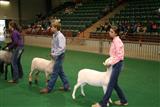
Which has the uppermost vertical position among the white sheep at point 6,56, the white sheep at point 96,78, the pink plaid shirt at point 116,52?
the pink plaid shirt at point 116,52

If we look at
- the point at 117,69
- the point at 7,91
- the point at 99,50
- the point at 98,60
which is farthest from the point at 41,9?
the point at 117,69

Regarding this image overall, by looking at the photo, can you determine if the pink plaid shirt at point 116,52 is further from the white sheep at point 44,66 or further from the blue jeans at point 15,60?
the blue jeans at point 15,60

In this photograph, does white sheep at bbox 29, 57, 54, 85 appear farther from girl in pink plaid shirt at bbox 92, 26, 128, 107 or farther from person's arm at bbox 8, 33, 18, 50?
girl in pink plaid shirt at bbox 92, 26, 128, 107

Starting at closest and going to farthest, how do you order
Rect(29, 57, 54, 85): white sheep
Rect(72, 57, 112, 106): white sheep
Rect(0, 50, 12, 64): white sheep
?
Rect(72, 57, 112, 106): white sheep → Rect(29, 57, 54, 85): white sheep → Rect(0, 50, 12, 64): white sheep

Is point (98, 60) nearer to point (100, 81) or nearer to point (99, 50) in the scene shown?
point (99, 50)

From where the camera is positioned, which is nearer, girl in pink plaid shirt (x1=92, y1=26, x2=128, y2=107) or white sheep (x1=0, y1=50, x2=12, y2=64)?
girl in pink plaid shirt (x1=92, y1=26, x2=128, y2=107)

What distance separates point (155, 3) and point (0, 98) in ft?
58.4

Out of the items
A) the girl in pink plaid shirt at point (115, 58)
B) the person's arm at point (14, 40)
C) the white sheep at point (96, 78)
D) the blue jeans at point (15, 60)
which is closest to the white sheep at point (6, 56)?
the blue jeans at point (15, 60)

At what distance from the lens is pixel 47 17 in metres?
28.9

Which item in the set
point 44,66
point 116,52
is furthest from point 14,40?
point 116,52

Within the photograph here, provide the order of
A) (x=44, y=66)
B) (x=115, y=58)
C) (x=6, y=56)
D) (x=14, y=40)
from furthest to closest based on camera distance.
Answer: (x=6, y=56) < (x=14, y=40) < (x=44, y=66) < (x=115, y=58)

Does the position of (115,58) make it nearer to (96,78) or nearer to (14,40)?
(96,78)

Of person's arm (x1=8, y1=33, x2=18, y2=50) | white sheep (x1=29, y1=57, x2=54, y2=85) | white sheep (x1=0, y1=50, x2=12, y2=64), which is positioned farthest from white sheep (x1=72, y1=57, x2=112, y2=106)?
white sheep (x1=0, y1=50, x2=12, y2=64)

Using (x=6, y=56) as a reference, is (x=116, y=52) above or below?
above
